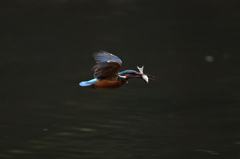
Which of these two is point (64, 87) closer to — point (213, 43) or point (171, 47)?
point (171, 47)

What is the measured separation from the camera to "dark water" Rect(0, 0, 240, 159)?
21.1 ft

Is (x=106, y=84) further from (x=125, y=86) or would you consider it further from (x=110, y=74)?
(x=125, y=86)

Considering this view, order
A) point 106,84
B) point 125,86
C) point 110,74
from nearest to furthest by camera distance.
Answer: point 106,84 < point 110,74 < point 125,86

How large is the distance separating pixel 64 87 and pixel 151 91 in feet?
3.65

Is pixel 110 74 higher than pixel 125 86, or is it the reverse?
pixel 110 74

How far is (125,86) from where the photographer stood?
793cm

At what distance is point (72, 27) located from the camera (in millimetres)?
9516

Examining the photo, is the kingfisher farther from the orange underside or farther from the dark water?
the dark water

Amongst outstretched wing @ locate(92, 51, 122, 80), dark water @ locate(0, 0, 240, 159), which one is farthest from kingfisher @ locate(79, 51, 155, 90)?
dark water @ locate(0, 0, 240, 159)

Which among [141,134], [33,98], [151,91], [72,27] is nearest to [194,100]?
[151,91]

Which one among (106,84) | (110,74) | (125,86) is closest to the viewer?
(106,84)

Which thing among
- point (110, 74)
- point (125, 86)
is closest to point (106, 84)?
point (110, 74)

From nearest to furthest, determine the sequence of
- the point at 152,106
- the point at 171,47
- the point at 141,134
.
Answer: the point at 141,134 < the point at 152,106 < the point at 171,47

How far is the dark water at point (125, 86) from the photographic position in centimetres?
643
